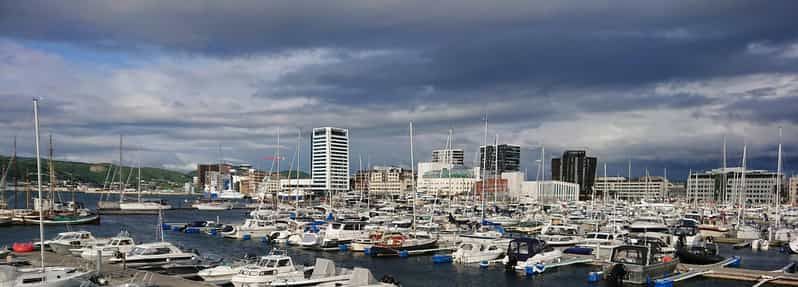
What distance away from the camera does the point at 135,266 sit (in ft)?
134

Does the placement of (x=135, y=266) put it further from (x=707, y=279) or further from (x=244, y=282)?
(x=707, y=279)

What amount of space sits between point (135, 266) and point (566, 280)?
2783cm

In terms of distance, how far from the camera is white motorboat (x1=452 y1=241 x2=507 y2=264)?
51.0m

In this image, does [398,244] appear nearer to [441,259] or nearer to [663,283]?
[441,259]

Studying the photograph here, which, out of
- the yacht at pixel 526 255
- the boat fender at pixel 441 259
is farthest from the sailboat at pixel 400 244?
the yacht at pixel 526 255

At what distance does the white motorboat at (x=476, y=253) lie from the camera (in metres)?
51.0

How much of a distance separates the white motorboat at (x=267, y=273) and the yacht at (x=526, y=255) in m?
17.3

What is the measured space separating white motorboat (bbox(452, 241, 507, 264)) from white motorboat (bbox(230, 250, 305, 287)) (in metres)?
18.5

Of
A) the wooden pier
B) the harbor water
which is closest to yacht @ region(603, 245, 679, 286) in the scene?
the harbor water

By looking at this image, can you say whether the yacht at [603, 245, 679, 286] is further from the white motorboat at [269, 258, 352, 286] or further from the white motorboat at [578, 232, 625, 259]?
the white motorboat at [269, 258, 352, 286]

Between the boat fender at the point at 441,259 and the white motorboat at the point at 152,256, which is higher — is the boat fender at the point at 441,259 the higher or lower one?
the lower one

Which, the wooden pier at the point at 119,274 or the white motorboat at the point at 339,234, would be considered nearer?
the wooden pier at the point at 119,274

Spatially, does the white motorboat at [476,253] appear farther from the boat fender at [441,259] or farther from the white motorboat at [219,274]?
the white motorboat at [219,274]

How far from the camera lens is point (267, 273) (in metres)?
34.7
